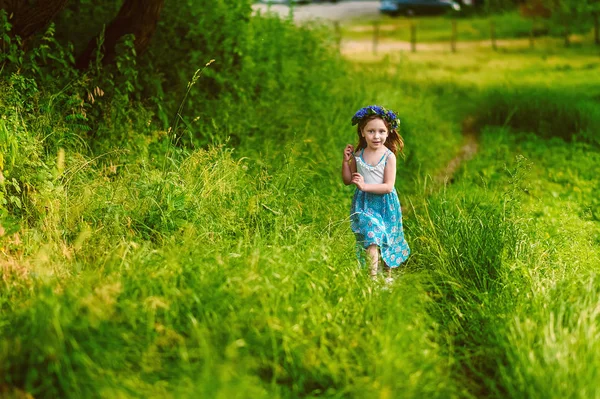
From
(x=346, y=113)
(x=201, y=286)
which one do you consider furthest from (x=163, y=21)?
(x=201, y=286)

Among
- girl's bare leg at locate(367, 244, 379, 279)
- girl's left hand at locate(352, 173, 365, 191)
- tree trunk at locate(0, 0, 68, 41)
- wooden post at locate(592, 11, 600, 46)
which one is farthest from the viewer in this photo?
wooden post at locate(592, 11, 600, 46)

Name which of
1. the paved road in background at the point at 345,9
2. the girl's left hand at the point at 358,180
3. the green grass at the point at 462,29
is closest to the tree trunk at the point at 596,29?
the green grass at the point at 462,29

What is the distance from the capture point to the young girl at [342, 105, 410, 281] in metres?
6.18

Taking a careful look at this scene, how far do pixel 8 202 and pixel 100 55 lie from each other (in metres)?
2.66

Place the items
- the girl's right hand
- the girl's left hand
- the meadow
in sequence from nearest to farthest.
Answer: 1. the meadow
2. the girl's left hand
3. the girl's right hand

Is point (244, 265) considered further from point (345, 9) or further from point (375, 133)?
point (345, 9)

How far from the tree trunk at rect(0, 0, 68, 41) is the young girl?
3337mm

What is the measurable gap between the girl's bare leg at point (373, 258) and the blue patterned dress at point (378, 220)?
4 cm

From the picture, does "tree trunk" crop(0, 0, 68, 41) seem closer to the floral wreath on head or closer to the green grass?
the floral wreath on head

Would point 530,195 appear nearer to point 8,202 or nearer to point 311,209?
point 311,209

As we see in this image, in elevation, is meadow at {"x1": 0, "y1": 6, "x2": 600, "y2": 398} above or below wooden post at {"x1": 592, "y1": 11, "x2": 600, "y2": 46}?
above

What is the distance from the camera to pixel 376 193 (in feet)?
20.4

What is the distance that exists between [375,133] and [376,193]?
443 millimetres

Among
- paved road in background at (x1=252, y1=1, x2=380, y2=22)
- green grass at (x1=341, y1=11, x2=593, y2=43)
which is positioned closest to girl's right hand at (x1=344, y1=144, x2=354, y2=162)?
green grass at (x1=341, y1=11, x2=593, y2=43)
